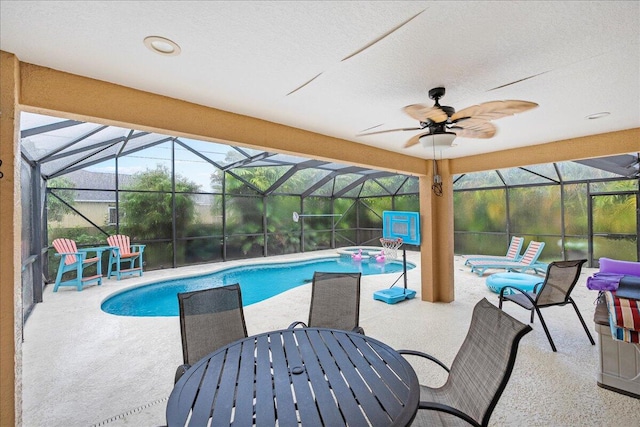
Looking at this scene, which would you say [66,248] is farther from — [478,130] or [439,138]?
[478,130]

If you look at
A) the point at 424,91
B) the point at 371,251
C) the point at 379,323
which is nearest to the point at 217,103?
the point at 424,91

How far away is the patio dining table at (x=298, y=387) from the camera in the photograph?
4.29 feet

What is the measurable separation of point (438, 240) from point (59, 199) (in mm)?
8666

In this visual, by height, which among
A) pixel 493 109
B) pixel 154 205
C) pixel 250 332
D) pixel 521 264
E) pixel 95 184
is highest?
pixel 95 184

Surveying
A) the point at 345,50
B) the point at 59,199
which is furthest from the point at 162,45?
the point at 59,199

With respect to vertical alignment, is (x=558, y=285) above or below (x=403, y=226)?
below

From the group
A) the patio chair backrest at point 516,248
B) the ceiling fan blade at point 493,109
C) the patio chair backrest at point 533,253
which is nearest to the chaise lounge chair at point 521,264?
the patio chair backrest at point 533,253

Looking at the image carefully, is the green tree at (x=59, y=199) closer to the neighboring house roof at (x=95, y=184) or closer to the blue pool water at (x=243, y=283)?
the neighboring house roof at (x=95, y=184)

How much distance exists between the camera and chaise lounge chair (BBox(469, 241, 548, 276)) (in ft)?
24.0

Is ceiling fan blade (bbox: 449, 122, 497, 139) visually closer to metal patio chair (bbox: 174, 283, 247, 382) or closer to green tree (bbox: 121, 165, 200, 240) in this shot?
metal patio chair (bbox: 174, 283, 247, 382)

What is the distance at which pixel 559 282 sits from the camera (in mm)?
3566

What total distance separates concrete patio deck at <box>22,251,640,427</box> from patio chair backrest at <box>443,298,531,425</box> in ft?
2.64

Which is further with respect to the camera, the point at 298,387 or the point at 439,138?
the point at 439,138

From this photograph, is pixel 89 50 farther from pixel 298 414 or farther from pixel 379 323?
pixel 379 323
